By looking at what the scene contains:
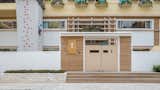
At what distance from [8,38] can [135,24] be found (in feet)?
39.4

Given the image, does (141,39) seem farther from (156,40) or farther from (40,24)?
(40,24)

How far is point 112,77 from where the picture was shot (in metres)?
24.7

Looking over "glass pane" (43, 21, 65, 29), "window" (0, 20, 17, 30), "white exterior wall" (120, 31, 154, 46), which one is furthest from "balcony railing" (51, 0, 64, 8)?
"white exterior wall" (120, 31, 154, 46)

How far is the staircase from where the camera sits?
78.4 feet

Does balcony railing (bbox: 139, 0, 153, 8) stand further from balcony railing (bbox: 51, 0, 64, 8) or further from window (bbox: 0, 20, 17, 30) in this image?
window (bbox: 0, 20, 17, 30)

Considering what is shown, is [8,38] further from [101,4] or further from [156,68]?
[156,68]

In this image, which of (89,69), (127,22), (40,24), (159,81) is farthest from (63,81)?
(127,22)

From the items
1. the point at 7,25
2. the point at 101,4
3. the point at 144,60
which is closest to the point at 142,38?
the point at 101,4

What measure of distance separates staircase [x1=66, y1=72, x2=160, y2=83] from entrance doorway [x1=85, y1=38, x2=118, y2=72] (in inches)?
102

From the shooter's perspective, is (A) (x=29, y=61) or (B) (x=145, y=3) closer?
(A) (x=29, y=61)

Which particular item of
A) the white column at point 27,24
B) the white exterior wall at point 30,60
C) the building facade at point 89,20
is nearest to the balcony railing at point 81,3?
the building facade at point 89,20

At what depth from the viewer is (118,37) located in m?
28.3

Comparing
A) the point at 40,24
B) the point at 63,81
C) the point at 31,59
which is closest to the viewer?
the point at 63,81

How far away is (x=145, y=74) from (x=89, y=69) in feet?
15.7
